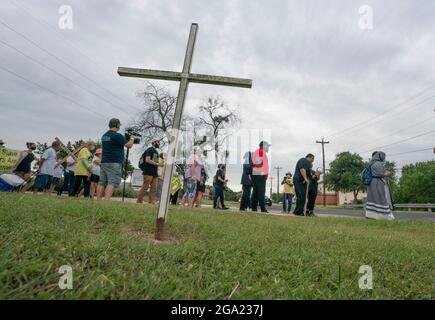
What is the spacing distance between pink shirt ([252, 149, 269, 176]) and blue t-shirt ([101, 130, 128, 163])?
12.9ft

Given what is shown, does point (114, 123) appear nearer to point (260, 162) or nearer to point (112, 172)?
point (112, 172)

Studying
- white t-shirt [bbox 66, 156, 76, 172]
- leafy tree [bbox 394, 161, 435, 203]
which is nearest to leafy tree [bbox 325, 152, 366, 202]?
leafy tree [bbox 394, 161, 435, 203]

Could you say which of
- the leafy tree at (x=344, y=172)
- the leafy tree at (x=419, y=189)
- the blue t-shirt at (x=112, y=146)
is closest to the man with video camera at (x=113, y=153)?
the blue t-shirt at (x=112, y=146)

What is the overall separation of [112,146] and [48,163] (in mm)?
3617

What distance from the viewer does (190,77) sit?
10.6 ft

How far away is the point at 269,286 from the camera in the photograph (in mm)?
1974

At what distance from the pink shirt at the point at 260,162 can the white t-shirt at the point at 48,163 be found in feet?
20.1

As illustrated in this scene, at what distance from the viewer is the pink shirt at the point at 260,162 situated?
888 centimetres

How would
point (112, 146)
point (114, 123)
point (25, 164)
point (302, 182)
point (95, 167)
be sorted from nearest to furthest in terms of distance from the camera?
1. point (112, 146)
2. point (114, 123)
3. point (302, 182)
4. point (95, 167)
5. point (25, 164)

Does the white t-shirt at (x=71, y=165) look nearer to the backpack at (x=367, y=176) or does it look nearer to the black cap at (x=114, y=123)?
the black cap at (x=114, y=123)

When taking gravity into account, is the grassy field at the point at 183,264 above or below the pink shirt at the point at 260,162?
below

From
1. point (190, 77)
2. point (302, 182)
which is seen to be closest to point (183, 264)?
point (190, 77)
